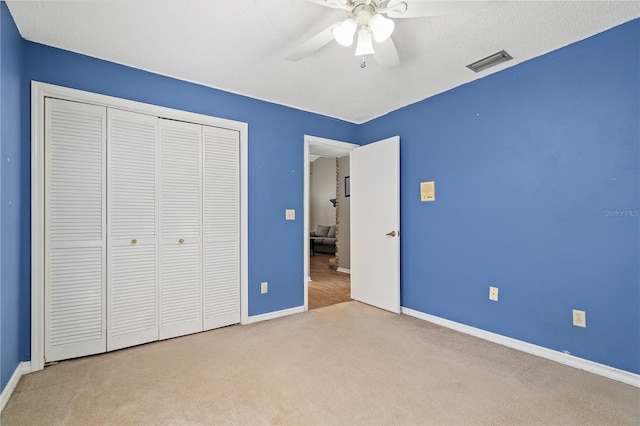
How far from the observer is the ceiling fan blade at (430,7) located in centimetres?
151

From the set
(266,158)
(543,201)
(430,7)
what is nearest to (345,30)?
(430,7)

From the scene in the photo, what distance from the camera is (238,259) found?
10.3ft

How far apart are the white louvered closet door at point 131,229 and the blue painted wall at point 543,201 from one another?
2.66 meters

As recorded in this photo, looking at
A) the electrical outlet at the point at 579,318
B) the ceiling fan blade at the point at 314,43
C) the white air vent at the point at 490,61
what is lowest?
the electrical outlet at the point at 579,318

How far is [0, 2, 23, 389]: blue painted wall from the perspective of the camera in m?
1.79

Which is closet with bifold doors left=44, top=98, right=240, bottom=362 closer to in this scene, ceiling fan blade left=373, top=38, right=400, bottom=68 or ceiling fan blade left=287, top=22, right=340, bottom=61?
ceiling fan blade left=287, top=22, right=340, bottom=61

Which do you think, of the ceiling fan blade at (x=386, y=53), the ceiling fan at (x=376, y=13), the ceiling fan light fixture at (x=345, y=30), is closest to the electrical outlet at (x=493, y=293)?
the ceiling fan blade at (x=386, y=53)

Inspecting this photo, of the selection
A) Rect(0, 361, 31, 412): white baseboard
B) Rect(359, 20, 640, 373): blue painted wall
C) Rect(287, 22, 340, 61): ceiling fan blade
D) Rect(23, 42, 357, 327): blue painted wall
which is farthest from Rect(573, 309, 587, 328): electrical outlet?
Rect(0, 361, 31, 412): white baseboard

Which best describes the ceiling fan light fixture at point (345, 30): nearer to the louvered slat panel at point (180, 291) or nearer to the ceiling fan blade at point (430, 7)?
the ceiling fan blade at point (430, 7)

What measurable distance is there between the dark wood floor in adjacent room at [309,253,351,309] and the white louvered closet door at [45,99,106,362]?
2196 mm

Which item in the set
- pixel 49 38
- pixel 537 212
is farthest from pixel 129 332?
pixel 537 212

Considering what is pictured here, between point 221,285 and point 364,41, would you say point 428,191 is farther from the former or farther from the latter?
point 221,285

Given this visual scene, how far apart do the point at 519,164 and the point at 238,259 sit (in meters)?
2.71

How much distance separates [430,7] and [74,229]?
2824 mm
